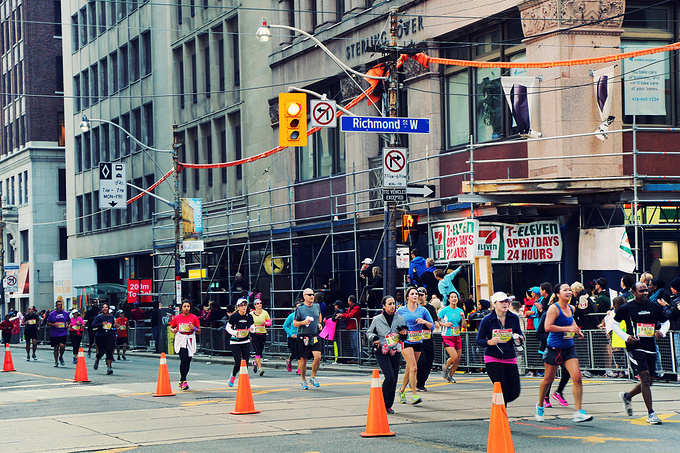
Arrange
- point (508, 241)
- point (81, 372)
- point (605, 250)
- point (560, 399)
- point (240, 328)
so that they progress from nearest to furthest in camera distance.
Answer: point (560, 399)
point (240, 328)
point (605, 250)
point (81, 372)
point (508, 241)

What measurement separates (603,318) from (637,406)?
16.9ft

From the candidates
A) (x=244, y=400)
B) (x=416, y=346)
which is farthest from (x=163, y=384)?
(x=416, y=346)

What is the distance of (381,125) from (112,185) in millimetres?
21995

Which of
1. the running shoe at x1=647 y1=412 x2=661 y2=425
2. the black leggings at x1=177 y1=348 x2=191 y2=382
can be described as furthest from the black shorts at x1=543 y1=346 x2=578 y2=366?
the black leggings at x1=177 y1=348 x2=191 y2=382

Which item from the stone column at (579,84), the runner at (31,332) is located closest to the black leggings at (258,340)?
the stone column at (579,84)

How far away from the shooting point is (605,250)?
864 inches

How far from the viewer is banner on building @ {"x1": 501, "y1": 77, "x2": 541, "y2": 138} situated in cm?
2367

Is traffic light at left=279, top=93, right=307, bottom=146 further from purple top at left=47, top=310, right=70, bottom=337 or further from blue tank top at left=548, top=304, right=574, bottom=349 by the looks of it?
purple top at left=47, top=310, right=70, bottom=337

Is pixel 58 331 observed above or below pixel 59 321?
below

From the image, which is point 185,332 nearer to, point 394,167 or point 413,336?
point 394,167

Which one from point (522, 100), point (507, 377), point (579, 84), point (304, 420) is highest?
point (579, 84)

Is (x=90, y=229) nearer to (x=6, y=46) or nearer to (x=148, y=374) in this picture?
(x=6, y=46)

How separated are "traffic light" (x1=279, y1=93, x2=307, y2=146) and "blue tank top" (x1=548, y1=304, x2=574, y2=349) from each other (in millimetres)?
8426

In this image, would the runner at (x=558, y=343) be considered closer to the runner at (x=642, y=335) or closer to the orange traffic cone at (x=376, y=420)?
the runner at (x=642, y=335)
